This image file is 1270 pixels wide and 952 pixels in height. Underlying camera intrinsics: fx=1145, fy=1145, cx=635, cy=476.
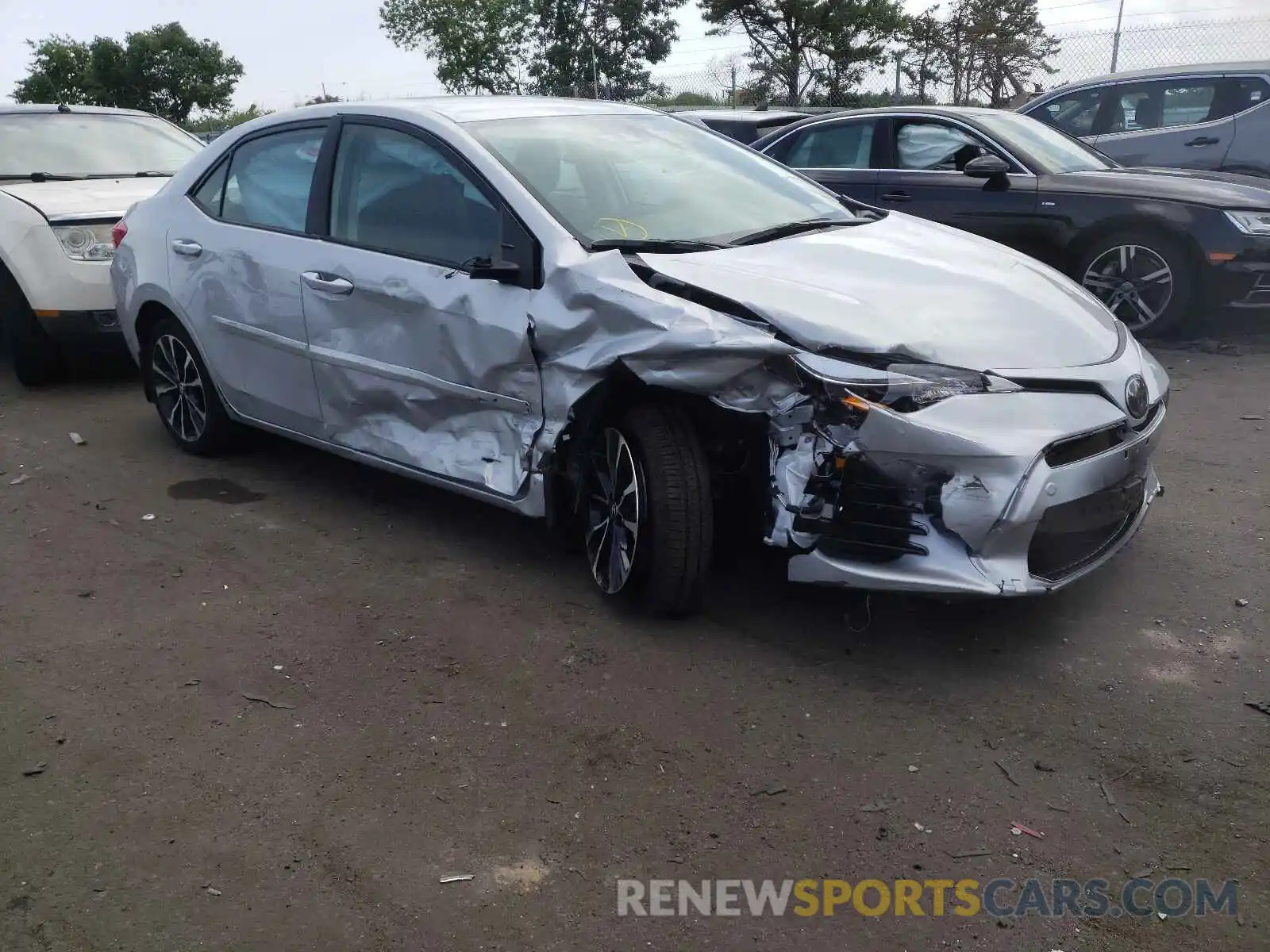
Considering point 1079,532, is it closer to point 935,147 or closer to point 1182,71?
point 935,147

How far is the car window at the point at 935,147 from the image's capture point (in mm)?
7969

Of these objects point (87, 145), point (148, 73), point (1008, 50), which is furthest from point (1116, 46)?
point (148, 73)

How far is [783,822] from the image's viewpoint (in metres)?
2.79

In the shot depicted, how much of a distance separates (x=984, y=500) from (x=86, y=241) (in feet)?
19.2

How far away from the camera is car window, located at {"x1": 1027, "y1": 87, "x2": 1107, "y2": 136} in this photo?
9648 mm

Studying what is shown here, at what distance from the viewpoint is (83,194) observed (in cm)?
727

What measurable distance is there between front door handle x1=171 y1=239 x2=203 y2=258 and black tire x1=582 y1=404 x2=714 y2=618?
2493mm

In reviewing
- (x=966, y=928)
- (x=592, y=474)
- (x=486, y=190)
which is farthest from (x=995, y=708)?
(x=486, y=190)

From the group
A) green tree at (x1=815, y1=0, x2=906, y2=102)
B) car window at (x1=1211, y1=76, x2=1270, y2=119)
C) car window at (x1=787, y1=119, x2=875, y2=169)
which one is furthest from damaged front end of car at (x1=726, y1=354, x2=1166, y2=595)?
green tree at (x1=815, y1=0, x2=906, y2=102)

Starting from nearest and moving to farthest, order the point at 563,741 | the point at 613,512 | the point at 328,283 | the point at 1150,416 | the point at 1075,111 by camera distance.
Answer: the point at 563,741 < the point at 1150,416 < the point at 613,512 < the point at 328,283 < the point at 1075,111

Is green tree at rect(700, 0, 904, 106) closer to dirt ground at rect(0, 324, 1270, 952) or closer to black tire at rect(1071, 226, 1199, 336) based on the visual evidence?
black tire at rect(1071, 226, 1199, 336)

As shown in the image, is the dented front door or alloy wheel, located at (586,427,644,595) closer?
alloy wheel, located at (586,427,644,595)

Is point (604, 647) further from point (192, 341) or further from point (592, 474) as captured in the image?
point (192, 341)

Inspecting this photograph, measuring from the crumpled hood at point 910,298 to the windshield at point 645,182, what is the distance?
0.87ft
